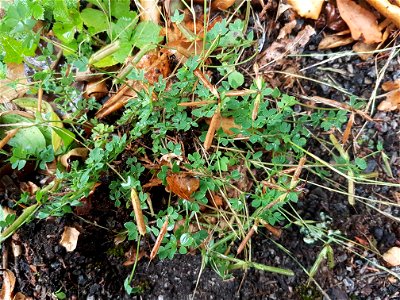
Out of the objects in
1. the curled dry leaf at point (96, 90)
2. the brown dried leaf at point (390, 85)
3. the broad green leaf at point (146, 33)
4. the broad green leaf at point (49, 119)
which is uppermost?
the brown dried leaf at point (390, 85)

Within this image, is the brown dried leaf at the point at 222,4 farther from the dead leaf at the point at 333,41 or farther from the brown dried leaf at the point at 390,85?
the brown dried leaf at the point at 390,85

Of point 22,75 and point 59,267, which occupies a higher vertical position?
Result: point 22,75

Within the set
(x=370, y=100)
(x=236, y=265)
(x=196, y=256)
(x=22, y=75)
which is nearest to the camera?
(x=236, y=265)

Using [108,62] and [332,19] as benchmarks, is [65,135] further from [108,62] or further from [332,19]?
[332,19]

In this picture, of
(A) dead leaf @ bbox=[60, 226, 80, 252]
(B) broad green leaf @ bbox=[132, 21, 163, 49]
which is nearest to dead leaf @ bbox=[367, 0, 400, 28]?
(B) broad green leaf @ bbox=[132, 21, 163, 49]

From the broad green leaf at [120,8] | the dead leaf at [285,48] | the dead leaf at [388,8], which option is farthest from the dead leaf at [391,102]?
the broad green leaf at [120,8]

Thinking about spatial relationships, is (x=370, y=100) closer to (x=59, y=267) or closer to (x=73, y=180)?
(x=73, y=180)

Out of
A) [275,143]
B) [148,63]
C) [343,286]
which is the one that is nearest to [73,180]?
[148,63]
